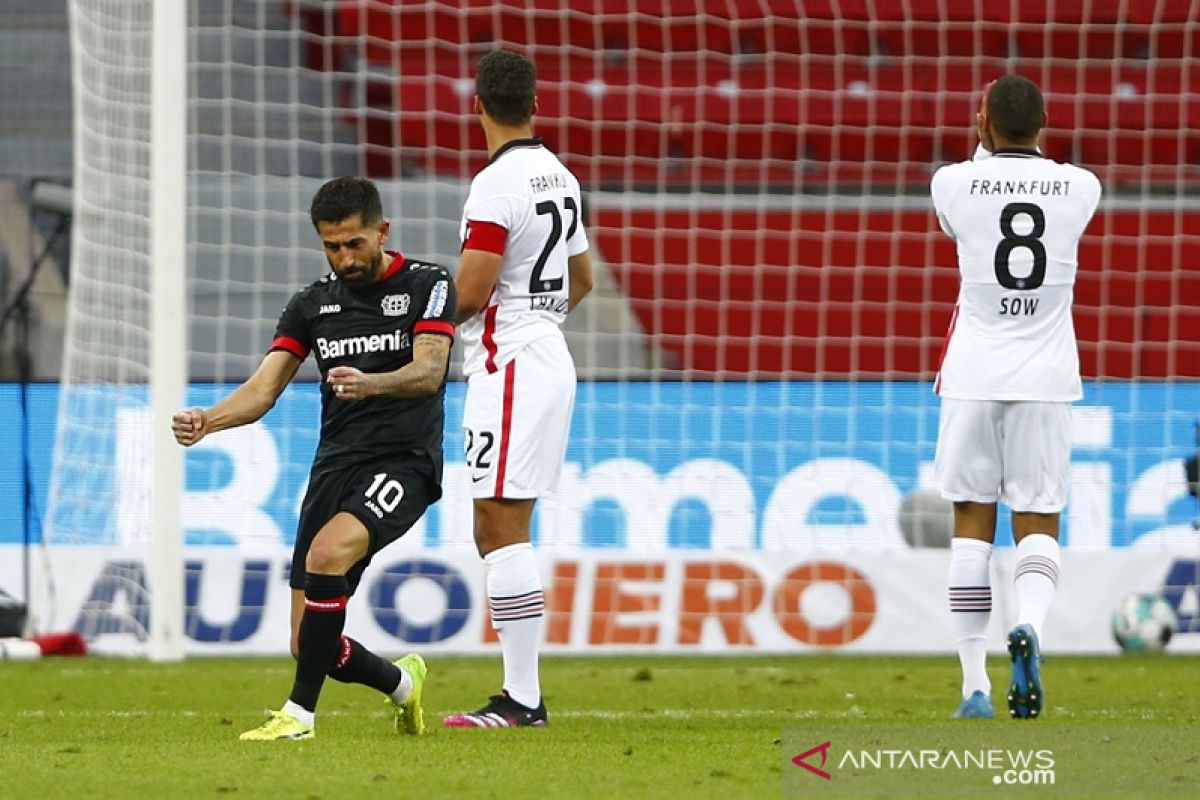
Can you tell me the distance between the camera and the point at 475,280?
586 cm

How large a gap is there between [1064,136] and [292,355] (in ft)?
25.0

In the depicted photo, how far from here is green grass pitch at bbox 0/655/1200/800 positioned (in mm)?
4492

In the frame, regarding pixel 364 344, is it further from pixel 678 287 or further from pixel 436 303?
pixel 678 287

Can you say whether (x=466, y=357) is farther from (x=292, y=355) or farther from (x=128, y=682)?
(x=128, y=682)

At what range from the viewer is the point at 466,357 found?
6.16 m

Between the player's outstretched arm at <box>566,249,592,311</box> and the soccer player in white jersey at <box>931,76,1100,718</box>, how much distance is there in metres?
1.09

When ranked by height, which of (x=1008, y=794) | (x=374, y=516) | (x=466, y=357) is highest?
(x=466, y=357)

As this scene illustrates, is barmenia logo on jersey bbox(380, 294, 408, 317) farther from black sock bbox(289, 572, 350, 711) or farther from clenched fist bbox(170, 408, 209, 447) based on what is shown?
black sock bbox(289, 572, 350, 711)

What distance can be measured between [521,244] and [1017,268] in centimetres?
151

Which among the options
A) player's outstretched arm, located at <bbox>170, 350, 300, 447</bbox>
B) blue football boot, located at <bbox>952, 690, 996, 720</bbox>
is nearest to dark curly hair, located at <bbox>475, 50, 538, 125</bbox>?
player's outstretched arm, located at <bbox>170, 350, 300, 447</bbox>

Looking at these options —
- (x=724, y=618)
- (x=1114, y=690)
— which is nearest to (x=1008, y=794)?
(x=1114, y=690)

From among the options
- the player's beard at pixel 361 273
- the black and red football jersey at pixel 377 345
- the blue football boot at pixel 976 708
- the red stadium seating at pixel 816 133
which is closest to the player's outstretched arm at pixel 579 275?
the black and red football jersey at pixel 377 345

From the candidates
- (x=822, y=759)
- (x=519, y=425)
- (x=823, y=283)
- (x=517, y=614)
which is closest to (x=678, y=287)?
(x=823, y=283)

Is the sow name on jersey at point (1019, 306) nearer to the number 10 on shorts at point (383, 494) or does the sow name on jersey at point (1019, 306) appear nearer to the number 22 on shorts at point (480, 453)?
the number 22 on shorts at point (480, 453)
